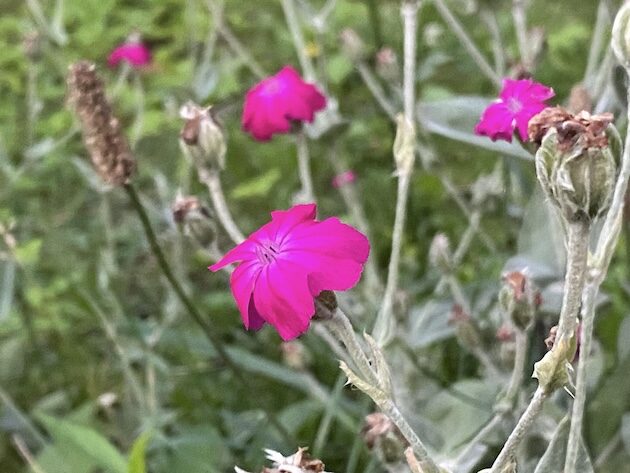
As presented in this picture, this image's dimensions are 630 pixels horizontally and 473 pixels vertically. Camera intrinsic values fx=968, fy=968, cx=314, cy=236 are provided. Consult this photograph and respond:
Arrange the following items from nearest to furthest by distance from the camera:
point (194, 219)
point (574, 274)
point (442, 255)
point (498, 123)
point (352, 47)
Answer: point (574, 274)
point (498, 123)
point (194, 219)
point (442, 255)
point (352, 47)

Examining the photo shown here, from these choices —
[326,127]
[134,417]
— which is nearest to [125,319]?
[134,417]

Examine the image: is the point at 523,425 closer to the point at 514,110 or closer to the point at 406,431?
the point at 406,431

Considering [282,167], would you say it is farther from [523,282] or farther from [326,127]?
[523,282]

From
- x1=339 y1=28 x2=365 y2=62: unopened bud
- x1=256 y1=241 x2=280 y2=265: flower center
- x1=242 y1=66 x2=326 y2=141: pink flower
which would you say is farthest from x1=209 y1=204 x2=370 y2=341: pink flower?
x1=339 y1=28 x2=365 y2=62: unopened bud

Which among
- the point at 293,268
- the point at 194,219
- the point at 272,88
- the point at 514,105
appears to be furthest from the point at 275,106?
the point at 293,268

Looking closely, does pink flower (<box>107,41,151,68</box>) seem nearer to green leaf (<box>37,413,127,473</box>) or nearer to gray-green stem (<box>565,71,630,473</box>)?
green leaf (<box>37,413,127,473</box>)

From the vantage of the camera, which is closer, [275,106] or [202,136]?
[202,136]
